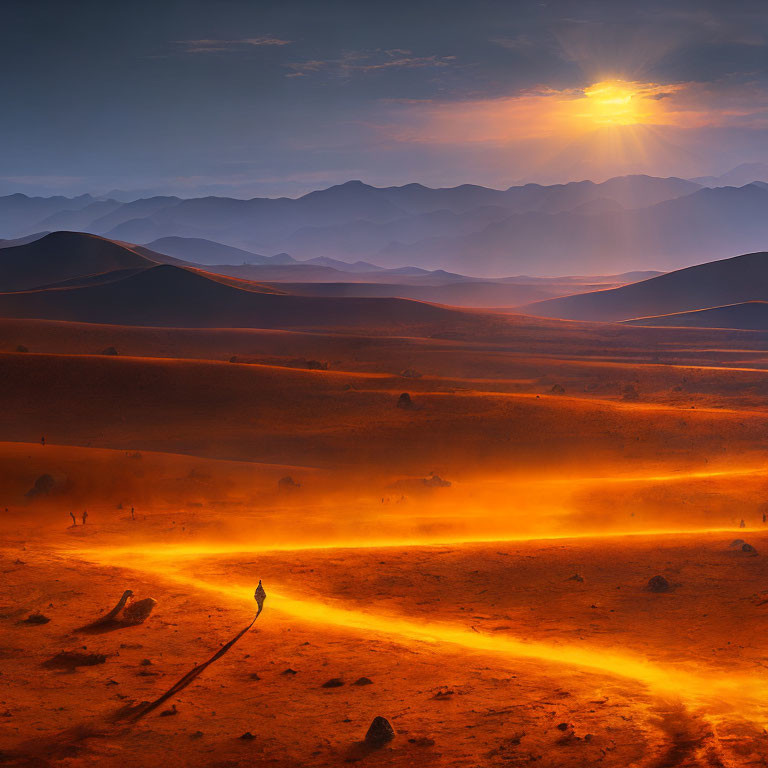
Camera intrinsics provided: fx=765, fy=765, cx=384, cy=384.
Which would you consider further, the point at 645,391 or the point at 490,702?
the point at 645,391

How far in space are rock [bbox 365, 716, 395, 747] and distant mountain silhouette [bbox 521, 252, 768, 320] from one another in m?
128

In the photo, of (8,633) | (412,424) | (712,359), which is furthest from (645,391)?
(8,633)

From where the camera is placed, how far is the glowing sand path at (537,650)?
938 centimetres

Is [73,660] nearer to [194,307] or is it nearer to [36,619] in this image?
[36,619]

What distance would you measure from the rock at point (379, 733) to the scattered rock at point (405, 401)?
26.5m

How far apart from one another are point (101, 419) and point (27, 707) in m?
25.6

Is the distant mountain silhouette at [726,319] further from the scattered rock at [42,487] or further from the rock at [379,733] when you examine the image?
the rock at [379,733]

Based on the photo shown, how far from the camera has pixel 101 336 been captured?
213ft

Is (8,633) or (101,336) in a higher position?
(101,336)

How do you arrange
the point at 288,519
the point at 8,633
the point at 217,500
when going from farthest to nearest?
the point at 217,500 < the point at 288,519 < the point at 8,633

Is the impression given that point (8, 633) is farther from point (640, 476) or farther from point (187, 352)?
point (187, 352)

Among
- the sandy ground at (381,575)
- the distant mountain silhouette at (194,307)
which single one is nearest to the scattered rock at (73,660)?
the sandy ground at (381,575)

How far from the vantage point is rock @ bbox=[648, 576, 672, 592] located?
44.8ft

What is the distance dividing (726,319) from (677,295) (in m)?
38.7
